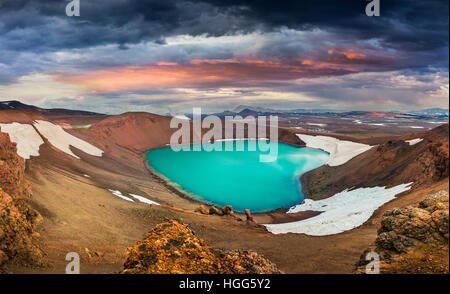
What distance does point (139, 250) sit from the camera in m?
5.97

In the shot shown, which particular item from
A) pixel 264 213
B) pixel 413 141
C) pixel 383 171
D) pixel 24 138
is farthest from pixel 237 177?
pixel 24 138

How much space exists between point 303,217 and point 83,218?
21.1m

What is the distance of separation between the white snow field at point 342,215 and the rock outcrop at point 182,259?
1404 cm

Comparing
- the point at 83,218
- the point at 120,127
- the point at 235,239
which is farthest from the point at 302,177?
the point at 120,127

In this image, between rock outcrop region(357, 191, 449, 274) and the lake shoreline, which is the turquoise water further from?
rock outcrop region(357, 191, 449, 274)

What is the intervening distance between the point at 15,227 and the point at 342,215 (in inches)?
888

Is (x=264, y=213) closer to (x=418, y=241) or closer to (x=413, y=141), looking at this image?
(x=413, y=141)

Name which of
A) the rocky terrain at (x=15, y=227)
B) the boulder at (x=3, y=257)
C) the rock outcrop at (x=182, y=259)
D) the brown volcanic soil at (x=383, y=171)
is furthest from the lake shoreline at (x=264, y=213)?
the boulder at (x=3, y=257)

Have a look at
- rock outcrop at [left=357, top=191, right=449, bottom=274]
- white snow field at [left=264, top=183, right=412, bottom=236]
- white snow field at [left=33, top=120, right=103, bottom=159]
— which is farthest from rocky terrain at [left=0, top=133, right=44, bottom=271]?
white snow field at [left=33, top=120, right=103, bottom=159]

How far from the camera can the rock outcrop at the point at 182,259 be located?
5.43 meters

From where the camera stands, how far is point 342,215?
2197cm

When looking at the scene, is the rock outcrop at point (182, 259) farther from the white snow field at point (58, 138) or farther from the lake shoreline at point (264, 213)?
the white snow field at point (58, 138)
